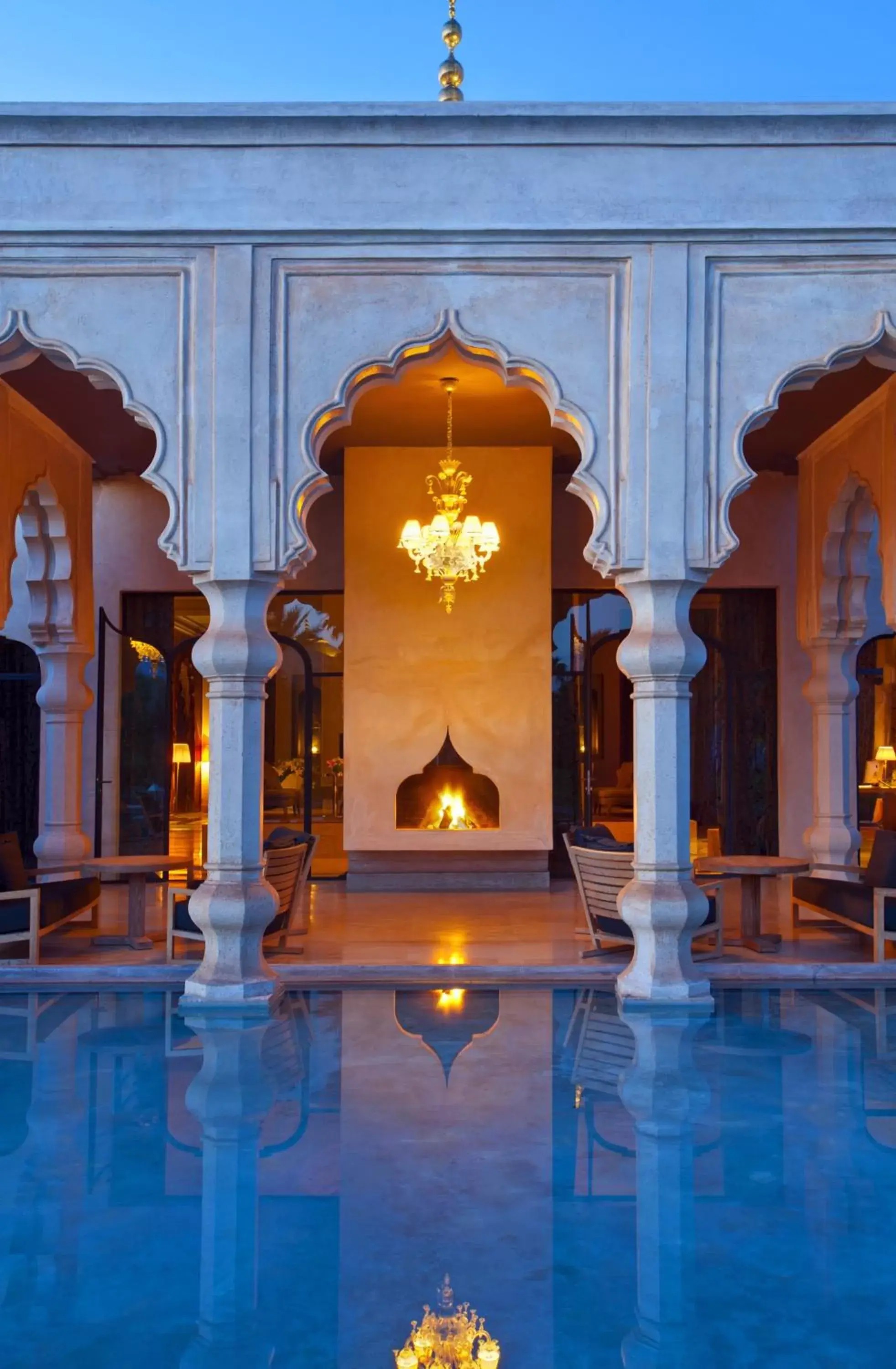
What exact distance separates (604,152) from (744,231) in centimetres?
91

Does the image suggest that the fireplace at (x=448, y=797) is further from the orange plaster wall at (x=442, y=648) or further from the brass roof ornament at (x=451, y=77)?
the brass roof ornament at (x=451, y=77)

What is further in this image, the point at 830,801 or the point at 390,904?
the point at 390,904

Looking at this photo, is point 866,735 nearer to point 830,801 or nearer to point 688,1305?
point 830,801

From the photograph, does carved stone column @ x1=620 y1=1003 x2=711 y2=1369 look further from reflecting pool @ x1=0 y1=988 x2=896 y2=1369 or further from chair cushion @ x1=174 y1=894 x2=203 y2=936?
chair cushion @ x1=174 y1=894 x2=203 y2=936

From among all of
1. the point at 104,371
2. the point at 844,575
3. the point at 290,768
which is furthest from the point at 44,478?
the point at 844,575

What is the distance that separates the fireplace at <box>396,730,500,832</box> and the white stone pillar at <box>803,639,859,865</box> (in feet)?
10.2

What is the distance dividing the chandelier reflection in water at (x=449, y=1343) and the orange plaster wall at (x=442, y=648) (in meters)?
8.55

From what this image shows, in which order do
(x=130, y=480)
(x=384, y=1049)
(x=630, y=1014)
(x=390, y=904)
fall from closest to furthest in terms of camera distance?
1. (x=384, y=1049)
2. (x=630, y=1014)
3. (x=390, y=904)
4. (x=130, y=480)

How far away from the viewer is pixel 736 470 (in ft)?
23.1

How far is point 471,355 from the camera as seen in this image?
23.6 ft

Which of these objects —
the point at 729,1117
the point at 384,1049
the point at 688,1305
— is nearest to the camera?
the point at 688,1305

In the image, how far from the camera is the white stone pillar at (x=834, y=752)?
401 inches

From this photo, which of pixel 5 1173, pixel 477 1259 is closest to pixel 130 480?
pixel 5 1173

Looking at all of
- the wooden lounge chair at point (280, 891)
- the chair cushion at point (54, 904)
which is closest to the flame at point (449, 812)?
the wooden lounge chair at point (280, 891)
